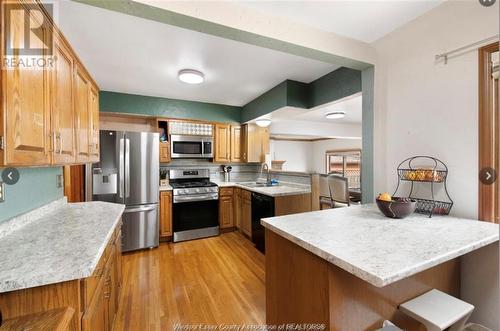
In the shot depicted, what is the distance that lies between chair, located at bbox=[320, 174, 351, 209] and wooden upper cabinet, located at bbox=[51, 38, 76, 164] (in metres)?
2.88

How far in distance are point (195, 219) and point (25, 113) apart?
2.82m

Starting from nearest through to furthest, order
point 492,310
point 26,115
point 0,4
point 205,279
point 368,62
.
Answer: point 0,4 → point 26,115 → point 492,310 → point 368,62 → point 205,279

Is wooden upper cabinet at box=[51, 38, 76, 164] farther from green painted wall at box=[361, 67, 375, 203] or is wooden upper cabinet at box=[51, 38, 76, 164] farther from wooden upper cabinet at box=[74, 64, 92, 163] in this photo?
green painted wall at box=[361, 67, 375, 203]

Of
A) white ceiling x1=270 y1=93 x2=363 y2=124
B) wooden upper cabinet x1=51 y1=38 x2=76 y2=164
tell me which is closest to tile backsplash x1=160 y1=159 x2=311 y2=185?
white ceiling x1=270 y1=93 x2=363 y2=124

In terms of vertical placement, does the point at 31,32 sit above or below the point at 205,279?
above

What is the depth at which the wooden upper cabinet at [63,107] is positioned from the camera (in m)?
1.25

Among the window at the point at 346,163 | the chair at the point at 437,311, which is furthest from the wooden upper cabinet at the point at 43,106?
the window at the point at 346,163

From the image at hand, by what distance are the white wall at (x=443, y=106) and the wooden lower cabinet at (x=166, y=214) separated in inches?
115

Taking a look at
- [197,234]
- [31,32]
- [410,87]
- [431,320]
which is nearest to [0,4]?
[31,32]

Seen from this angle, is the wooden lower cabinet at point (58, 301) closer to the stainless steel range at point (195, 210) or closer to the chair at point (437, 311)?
the chair at point (437, 311)

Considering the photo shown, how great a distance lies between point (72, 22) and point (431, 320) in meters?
3.02

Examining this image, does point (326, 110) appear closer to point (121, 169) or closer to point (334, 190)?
point (334, 190)

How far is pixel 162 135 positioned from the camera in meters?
3.79

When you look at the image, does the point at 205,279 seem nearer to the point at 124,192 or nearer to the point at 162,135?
the point at 124,192
